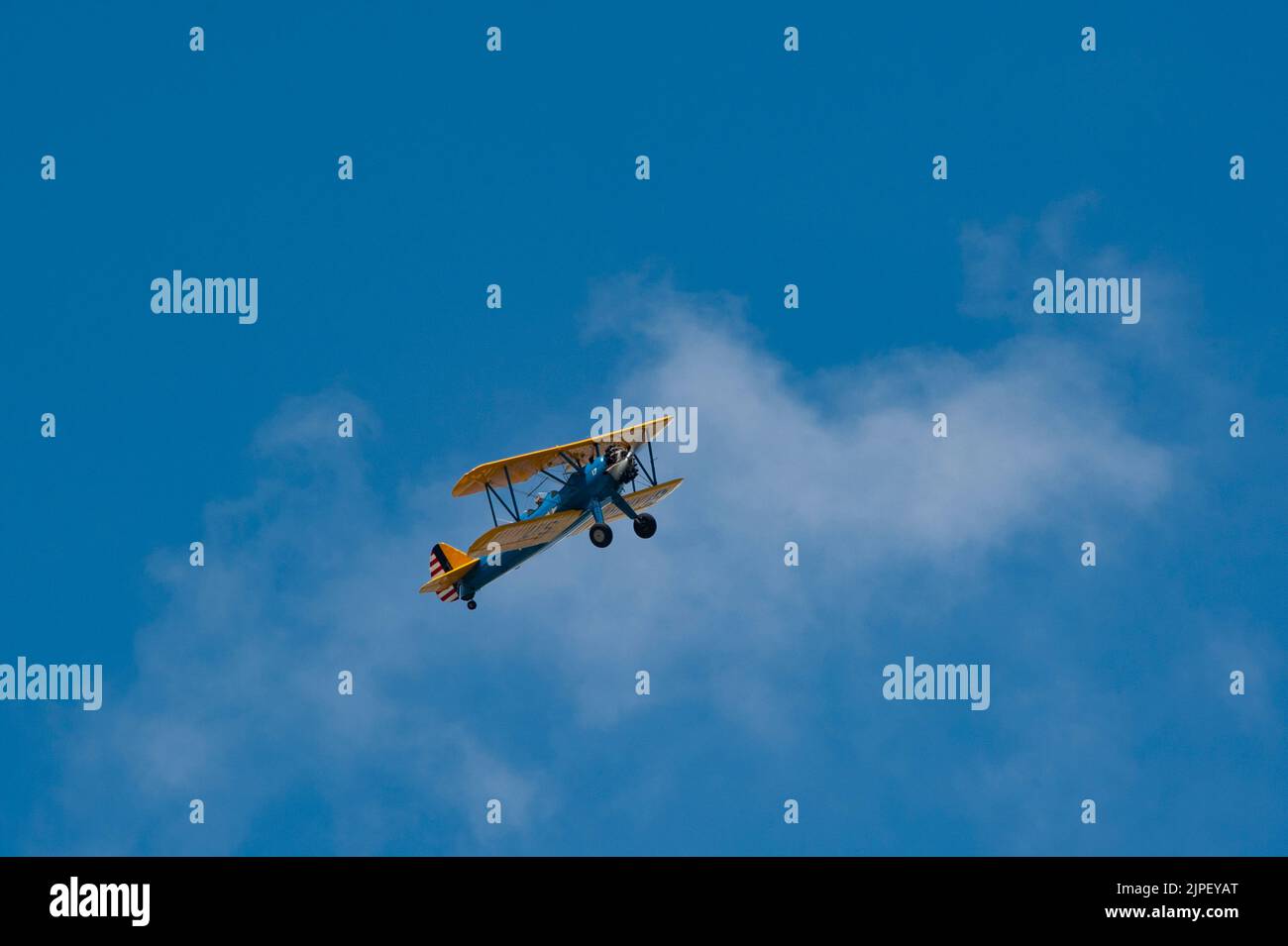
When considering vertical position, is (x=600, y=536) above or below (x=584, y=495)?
below

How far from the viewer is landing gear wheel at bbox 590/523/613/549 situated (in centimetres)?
6844

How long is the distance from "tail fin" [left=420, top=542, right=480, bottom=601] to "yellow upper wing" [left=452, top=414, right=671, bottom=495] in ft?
11.5

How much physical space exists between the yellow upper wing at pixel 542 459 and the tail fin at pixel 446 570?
352 centimetres

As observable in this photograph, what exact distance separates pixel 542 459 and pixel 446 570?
7.67m

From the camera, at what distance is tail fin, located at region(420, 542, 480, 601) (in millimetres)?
72375

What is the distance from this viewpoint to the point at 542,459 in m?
68.8

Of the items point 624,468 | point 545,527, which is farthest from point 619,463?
point 545,527

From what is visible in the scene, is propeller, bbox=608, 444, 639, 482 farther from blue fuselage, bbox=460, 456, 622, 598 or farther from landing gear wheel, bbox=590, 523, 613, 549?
landing gear wheel, bbox=590, 523, 613, 549

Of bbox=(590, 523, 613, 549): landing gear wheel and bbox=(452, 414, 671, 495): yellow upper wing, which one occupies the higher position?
bbox=(452, 414, 671, 495): yellow upper wing

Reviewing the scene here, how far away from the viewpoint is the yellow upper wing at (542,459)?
68.5 metres

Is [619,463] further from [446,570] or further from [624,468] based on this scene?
[446,570]

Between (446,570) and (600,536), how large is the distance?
26.9 ft
